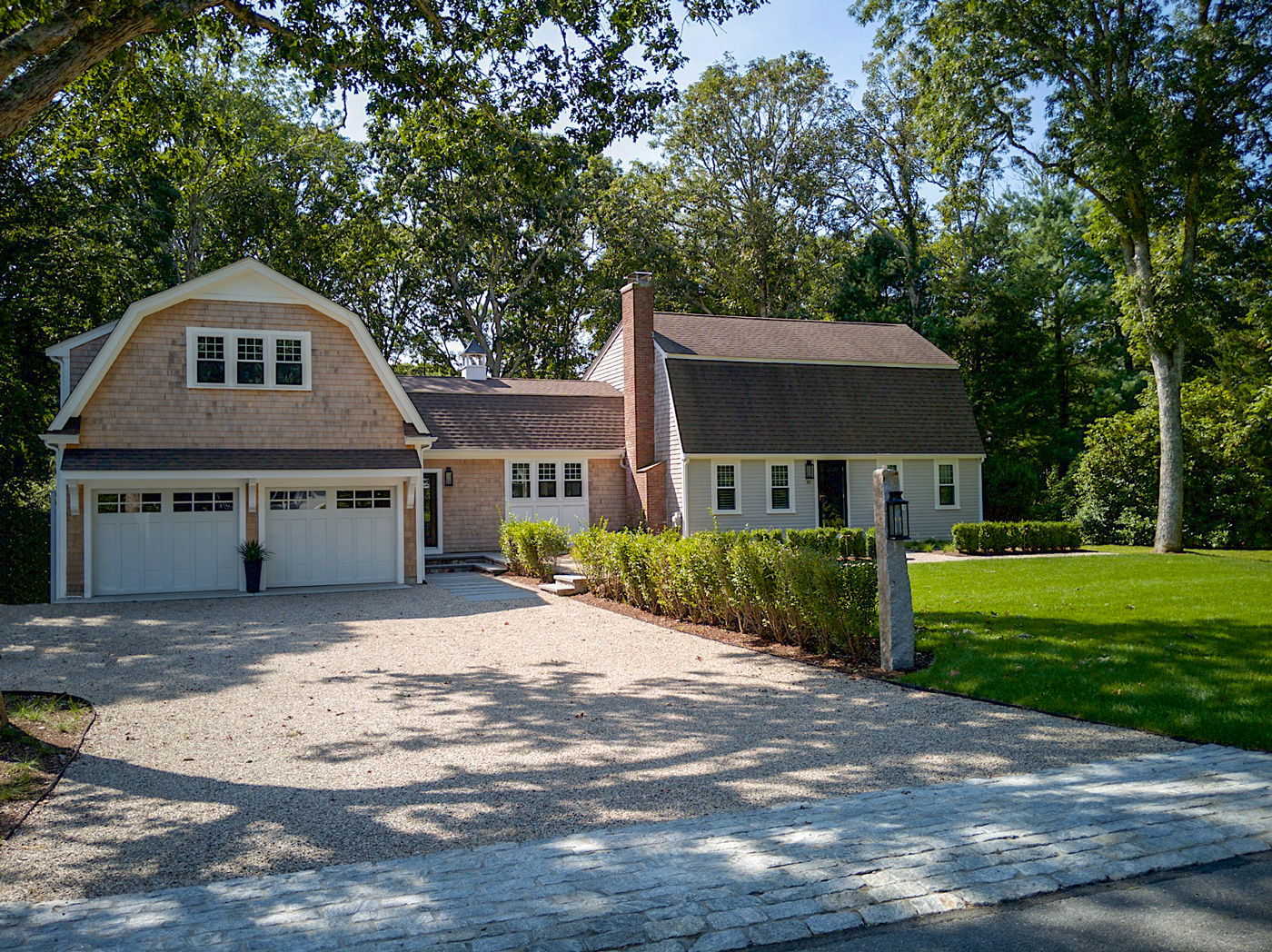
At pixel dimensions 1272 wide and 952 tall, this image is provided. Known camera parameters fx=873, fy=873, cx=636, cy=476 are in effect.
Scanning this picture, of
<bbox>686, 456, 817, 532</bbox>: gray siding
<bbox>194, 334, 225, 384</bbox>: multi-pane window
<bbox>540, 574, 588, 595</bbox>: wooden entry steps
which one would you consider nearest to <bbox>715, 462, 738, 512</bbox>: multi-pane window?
<bbox>686, 456, 817, 532</bbox>: gray siding

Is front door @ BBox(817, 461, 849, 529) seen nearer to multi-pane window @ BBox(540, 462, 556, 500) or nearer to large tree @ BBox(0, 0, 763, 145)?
multi-pane window @ BBox(540, 462, 556, 500)

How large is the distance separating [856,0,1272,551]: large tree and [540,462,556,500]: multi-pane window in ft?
42.7

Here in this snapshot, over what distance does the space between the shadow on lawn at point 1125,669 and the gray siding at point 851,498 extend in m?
12.2

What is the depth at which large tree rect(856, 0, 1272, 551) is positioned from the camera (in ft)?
63.8

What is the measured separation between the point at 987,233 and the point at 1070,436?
9602mm

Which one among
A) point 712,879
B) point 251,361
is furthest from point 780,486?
point 712,879

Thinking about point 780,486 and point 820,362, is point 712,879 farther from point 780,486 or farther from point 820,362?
point 820,362

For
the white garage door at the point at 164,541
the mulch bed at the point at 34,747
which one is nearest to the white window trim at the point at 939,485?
the white garage door at the point at 164,541

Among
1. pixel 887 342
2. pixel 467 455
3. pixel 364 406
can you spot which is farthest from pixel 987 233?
pixel 364 406

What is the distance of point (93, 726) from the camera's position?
771 centimetres

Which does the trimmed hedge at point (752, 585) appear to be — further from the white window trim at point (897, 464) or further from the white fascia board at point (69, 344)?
the white window trim at point (897, 464)

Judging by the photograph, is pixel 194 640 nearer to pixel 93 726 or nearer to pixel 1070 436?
pixel 93 726

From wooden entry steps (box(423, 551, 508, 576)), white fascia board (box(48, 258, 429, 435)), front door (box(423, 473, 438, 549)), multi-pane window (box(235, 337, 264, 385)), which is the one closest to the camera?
white fascia board (box(48, 258, 429, 435))

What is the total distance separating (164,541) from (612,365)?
13693 mm
